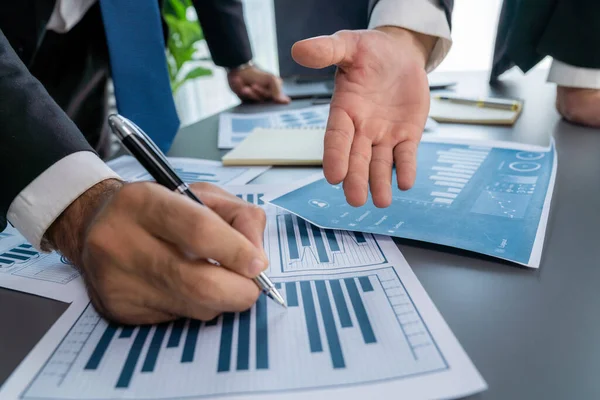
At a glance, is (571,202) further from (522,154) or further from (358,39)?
(358,39)

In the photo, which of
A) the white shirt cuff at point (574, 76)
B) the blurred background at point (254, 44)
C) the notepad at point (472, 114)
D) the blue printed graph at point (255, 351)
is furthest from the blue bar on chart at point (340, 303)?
the blurred background at point (254, 44)

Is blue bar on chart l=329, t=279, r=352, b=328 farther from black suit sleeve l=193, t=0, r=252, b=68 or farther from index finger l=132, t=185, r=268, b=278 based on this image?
black suit sleeve l=193, t=0, r=252, b=68

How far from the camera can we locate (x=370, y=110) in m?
0.59

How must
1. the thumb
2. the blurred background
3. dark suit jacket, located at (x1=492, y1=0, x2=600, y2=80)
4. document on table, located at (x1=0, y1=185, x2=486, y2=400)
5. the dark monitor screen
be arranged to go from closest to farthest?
document on table, located at (x1=0, y1=185, x2=486, y2=400) < the thumb < dark suit jacket, located at (x1=492, y1=0, x2=600, y2=80) < the dark monitor screen < the blurred background

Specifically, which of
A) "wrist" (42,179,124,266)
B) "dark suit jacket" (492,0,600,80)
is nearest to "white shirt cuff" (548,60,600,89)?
"dark suit jacket" (492,0,600,80)

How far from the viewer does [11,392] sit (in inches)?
11.6

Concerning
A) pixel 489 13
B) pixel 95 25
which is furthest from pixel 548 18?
pixel 489 13

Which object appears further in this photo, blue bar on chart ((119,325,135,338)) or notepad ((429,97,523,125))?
notepad ((429,97,523,125))

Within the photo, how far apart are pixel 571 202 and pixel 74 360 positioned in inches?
20.9

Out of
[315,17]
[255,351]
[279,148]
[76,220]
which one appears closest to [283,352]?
[255,351]

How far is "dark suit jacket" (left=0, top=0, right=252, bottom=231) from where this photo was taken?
17.9 inches

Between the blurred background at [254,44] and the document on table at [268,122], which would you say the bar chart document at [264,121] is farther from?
the blurred background at [254,44]

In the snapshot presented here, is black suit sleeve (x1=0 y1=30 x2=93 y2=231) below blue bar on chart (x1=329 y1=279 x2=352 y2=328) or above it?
above

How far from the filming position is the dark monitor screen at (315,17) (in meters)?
1.17
